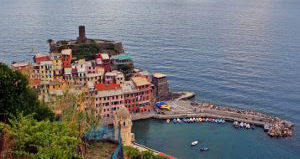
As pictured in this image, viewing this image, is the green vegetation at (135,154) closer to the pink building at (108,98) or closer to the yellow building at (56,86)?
the pink building at (108,98)

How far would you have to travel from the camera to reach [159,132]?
234ft

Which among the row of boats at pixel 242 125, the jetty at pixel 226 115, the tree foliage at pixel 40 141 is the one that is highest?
the tree foliage at pixel 40 141

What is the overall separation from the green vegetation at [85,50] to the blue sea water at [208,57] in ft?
59.8

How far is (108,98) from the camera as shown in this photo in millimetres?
74062

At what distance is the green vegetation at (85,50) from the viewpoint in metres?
91.1

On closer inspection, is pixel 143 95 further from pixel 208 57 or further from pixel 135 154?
pixel 208 57

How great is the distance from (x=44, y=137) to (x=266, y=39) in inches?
5119

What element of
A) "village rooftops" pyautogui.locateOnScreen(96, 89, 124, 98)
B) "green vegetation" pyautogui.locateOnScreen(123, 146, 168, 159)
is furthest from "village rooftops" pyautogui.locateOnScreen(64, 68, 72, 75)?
"green vegetation" pyautogui.locateOnScreen(123, 146, 168, 159)

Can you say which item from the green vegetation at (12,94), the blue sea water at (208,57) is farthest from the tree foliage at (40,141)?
the blue sea water at (208,57)

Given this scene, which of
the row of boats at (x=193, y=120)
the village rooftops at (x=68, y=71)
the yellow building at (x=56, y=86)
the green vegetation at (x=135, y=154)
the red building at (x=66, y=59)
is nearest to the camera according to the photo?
the green vegetation at (x=135, y=154)

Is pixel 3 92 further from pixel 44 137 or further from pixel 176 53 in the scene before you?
pixel 176 53

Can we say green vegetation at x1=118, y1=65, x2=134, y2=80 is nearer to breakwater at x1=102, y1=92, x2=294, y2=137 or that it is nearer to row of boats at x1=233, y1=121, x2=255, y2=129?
breakwater at x1=102, y1=92, x2=294, y2=137

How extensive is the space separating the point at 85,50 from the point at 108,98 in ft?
79.3

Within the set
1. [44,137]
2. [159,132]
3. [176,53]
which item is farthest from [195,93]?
[44,137]
